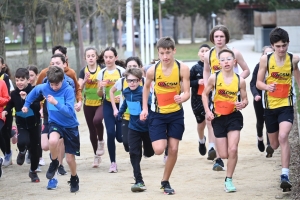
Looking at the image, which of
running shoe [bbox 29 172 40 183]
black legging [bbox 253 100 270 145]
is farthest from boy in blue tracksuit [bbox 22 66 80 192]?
black legging [bbox 253 100 270 145]

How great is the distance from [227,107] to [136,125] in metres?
1.24

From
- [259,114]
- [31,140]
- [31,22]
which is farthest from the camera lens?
[31,22]

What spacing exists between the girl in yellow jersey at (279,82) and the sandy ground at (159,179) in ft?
2.86

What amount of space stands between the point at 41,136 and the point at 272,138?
3337 millimetres

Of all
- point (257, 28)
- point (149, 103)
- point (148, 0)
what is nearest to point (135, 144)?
point (149, 103)

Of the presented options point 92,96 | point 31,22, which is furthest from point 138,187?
point 31,22

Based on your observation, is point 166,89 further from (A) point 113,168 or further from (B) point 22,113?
(B) point 22,113

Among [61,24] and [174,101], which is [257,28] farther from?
[174,101]

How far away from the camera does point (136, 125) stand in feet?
30.7

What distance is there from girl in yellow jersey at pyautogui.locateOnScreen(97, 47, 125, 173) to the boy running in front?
79.5 inches

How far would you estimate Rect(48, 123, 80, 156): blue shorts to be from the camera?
916 cm

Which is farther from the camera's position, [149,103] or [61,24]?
[61,24]

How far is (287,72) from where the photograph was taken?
8984mm

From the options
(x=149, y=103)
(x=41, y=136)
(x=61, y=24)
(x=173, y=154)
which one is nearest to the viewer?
(x=173, y=154)
